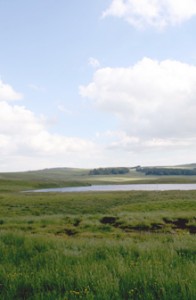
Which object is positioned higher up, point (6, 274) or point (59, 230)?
point (6, 274)

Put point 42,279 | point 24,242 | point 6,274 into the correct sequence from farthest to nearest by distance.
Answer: point 24,242
point 6,274
point 42,279

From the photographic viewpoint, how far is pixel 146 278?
464 centimetres

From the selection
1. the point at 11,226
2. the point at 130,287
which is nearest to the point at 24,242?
the point at 130,287

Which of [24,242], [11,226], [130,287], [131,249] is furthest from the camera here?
[11,226]

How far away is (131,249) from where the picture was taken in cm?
712

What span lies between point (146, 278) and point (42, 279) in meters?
1.69

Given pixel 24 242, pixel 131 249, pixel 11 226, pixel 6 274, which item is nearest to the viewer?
pixel 6 274

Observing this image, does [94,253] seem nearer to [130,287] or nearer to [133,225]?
[130,287]

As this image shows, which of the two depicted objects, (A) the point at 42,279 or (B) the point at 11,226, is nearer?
(A) the point at 42,279

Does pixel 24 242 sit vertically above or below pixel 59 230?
above

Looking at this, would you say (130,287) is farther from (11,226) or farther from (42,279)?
(11,226)

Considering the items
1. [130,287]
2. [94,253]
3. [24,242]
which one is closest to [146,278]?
[130,287]

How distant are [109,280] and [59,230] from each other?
15.4m

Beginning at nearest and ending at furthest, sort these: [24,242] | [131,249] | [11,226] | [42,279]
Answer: [42,279] < [131,249] < [24,242] < [11,226]
